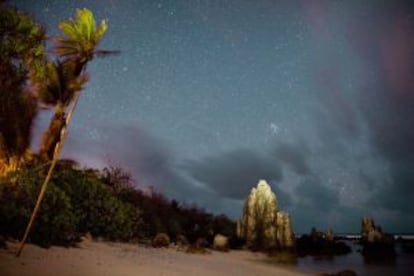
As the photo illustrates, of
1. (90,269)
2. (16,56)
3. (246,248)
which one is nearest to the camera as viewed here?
(90,269)

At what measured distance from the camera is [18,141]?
21016 mm

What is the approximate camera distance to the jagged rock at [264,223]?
160 feet

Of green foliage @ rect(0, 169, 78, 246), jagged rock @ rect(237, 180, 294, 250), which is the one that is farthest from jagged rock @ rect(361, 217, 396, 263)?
green foliage @ rect(0, 169, 78, 246)

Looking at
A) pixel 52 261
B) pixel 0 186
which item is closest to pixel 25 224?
pixel 0 186

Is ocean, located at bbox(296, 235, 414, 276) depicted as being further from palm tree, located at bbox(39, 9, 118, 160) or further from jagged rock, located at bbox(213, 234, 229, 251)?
palm tree, located at bbox(39, 9, 118, 160)

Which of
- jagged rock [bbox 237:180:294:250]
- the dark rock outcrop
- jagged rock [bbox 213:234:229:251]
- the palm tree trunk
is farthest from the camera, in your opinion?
the dark rock outcrop

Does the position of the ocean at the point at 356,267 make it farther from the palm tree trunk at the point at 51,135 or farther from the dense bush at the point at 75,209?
the palm tree trunk at the point at 51,135

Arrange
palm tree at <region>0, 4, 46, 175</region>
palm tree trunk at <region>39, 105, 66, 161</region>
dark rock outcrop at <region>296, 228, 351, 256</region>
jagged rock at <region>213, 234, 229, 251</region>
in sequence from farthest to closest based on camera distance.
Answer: dark rock outcrop at <region>296, 228, 351, 256</region> → jagged rock at <region>213, 234, 229, 251</region> → palm tree trunk at <region>39, 105, 66, 161</region> → palm tree at <region>0, 4, 46, 175</region>

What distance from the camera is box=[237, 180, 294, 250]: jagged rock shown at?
4884cm

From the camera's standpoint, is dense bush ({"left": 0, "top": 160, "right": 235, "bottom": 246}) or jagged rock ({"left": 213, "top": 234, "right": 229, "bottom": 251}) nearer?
dense bush ({"left": 0, "top": 160, "right": 235, "bottom": 246})

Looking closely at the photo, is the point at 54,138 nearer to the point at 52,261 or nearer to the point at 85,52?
the point at 85,52

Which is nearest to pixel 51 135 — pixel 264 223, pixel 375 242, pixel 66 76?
pixel 66 76

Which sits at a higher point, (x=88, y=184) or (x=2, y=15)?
(x=2, y=15)

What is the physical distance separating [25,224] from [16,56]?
372 inches
